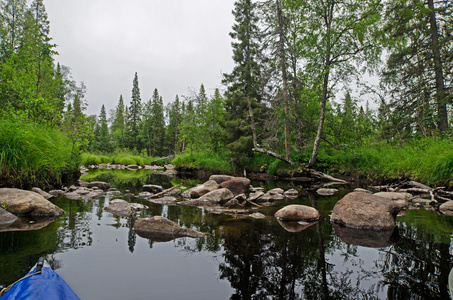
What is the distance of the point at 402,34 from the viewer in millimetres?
14289

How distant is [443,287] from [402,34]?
658 inches

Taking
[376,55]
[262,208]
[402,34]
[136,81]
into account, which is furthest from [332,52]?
[136,81]

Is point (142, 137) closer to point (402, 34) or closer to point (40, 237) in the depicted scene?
point (402, 34)

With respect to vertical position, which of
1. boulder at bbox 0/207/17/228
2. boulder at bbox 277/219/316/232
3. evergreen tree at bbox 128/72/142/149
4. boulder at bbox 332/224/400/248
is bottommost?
boulder at bbox 332/224/400/248

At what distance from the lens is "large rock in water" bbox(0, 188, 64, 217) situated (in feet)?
15.6

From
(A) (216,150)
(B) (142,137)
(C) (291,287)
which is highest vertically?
(B) (142,137)

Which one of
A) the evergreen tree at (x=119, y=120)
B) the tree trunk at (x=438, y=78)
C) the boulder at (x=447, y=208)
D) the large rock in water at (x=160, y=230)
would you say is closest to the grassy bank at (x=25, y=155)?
the large rock in water at (x=160, y=230)

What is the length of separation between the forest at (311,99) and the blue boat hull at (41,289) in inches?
226

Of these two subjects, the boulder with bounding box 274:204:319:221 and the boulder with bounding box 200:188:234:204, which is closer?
the boulder with bounding box 274:204:319:221

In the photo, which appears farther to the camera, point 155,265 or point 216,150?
point 216,150

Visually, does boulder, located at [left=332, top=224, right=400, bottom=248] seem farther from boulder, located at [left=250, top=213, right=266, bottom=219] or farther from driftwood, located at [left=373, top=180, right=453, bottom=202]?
driftwood, located at [left=373, top=180, right=453, bottom=202]

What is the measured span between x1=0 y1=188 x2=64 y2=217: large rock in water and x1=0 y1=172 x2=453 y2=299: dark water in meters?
0.55

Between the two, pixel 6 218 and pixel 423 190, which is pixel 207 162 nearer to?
pixel 423 190

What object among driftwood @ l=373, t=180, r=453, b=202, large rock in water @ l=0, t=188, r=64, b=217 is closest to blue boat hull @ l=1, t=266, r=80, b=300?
large rock in water @ l=0, t=188, r=64, b=217
